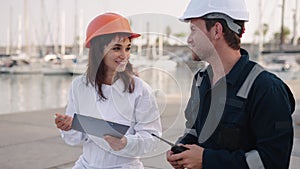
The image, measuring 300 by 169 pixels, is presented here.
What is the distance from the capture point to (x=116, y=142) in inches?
97.5

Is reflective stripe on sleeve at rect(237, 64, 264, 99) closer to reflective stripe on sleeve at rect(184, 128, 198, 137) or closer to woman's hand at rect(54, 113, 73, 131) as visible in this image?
reflective stripe on sleeve at rect(184, 128, 198, 137)

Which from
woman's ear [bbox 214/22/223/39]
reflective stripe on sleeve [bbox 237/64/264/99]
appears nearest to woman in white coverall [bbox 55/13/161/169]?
woman's ear [bbox 214/22/223/39]

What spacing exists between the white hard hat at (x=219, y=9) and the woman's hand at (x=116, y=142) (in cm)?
78

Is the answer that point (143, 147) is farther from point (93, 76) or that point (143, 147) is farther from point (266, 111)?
point (266, 111)

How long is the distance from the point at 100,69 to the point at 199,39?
96 cm

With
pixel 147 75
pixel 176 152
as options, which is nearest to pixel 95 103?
pixel 147 75

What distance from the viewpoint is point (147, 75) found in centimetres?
254

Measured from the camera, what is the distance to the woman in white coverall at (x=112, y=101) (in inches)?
101

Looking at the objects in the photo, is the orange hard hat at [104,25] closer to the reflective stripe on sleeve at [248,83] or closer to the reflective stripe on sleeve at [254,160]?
the reflective stripe on sleeve at [248,83]

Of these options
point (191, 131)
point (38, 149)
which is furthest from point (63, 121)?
point (38, 149)

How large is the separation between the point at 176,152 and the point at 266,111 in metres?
0.43

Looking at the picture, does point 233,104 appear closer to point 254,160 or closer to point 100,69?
point 254,160

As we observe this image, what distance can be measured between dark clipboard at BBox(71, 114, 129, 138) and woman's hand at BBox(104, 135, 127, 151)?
0.02m

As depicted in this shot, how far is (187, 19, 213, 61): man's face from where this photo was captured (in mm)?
1985
